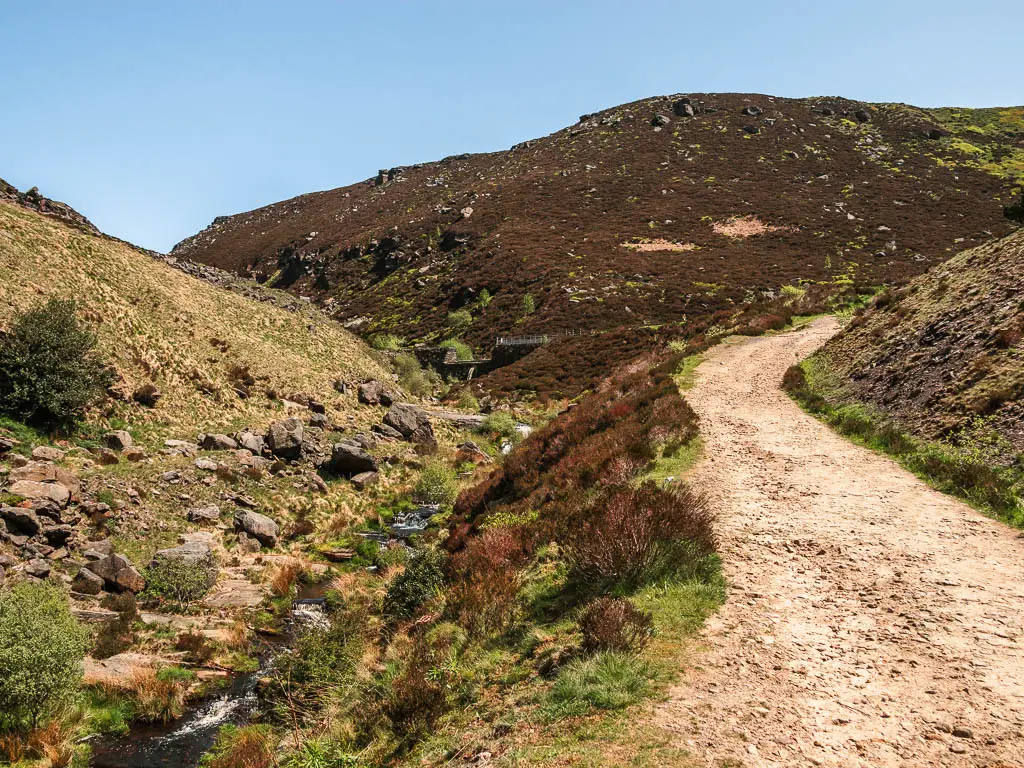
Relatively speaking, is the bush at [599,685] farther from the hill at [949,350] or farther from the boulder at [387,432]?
the boulder at [387,432]

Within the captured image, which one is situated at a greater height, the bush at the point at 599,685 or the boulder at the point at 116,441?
the boulder at the point at 116,441

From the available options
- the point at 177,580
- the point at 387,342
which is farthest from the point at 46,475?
the point at 387,342

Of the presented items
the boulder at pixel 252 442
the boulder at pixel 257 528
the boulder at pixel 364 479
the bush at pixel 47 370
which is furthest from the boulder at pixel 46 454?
the boulder at pixel 364 479

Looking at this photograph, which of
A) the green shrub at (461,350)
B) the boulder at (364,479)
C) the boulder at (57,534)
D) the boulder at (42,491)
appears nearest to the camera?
the boulder at (57,534)

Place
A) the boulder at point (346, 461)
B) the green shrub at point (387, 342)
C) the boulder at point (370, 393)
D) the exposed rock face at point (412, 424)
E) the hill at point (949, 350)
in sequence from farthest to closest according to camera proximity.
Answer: the green shrub at point (387, 342) → the boulder at point (370, 393) → the exposed rock face at point (412, 424) → the boulder at point (346, 461) → the hill at point (949, 350)

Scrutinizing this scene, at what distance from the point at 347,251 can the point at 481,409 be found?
172ft

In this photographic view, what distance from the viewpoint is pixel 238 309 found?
35.1 meters

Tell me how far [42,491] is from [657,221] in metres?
64.6

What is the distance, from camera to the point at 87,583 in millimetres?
12031

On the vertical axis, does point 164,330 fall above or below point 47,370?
above

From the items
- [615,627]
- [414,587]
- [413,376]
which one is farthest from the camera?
[413,376]

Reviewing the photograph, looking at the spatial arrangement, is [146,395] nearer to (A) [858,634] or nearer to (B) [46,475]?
(B) [46,475]

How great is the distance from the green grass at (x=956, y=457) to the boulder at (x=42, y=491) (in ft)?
66.5

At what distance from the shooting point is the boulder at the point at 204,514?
1650 centimetres
